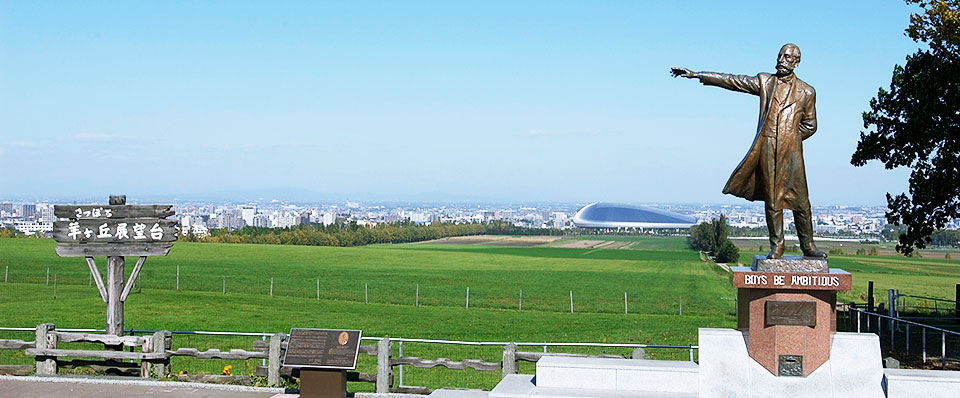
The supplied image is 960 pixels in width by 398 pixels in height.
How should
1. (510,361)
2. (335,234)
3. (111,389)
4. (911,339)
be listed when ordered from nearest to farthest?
1. (510,361)
2. (111,389)
3. (911,339)
4. (335,234)

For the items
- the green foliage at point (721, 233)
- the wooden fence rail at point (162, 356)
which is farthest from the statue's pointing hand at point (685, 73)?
the green foliage at point (721, 233)

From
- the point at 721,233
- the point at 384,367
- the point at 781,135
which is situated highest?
the point at 781,135

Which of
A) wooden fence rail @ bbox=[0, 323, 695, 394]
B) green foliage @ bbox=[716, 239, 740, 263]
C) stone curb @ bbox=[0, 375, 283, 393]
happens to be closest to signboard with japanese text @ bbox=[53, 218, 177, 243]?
wooden fence rail @ bbox=[0, 323, 695, 394]

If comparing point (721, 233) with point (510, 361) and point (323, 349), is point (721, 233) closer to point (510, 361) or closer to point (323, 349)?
point (510, 361)

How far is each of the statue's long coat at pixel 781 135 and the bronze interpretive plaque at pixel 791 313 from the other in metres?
1.52

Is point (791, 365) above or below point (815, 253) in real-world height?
below

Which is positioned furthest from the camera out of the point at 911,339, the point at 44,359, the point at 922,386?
the point at 911,339

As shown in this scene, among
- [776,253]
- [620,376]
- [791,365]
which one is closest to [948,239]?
[776,253]

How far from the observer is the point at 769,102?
488 inches

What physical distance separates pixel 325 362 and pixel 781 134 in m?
7.96

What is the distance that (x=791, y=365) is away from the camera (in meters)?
11.7

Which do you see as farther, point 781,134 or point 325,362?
point 325,362

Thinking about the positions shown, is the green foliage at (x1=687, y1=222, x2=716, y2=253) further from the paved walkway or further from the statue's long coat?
the statue's long coat

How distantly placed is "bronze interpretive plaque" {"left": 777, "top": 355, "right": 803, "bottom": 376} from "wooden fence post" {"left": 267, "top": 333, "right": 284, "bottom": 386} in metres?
8.76
